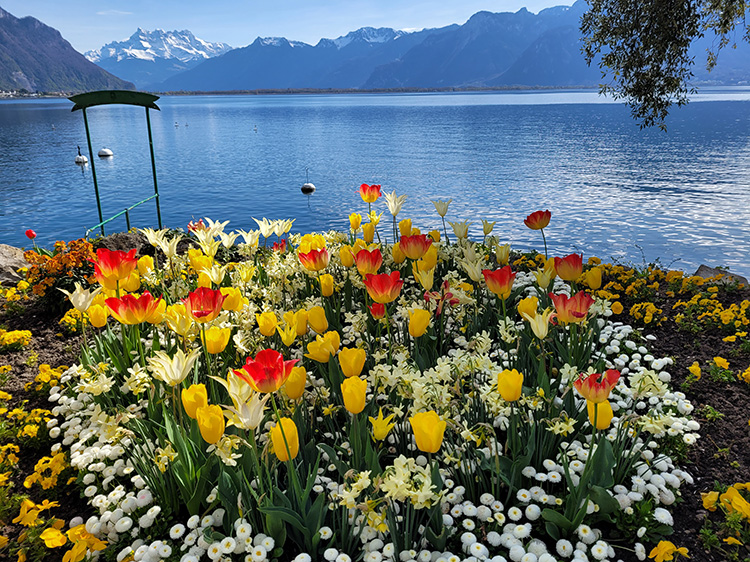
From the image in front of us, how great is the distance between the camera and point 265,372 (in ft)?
8.41

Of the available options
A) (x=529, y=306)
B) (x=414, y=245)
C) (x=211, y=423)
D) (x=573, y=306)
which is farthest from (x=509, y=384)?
(x=414, y=245)

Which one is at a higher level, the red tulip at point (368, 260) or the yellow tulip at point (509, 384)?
the red tulip at point (368, 260)

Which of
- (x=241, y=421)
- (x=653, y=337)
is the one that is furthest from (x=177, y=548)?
(x=653, y=337)

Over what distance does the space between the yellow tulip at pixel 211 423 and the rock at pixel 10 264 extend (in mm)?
8769

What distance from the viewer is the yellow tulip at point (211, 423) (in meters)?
2.66

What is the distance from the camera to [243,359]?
4.67m

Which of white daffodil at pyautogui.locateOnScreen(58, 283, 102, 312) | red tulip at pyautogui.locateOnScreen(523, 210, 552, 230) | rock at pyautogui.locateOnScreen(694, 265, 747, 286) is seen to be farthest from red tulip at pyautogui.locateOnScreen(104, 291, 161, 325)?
rock at pyautogui.locateOnScreen(694, 265, 747, 286)

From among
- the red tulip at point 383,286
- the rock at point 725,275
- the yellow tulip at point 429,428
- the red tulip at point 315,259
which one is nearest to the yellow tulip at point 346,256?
the red tulip at point 315,259

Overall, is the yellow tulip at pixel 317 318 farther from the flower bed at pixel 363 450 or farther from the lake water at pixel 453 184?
the lake water at pixel 453 184

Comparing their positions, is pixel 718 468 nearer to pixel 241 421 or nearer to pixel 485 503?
pixel 485 503

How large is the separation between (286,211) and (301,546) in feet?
74.6

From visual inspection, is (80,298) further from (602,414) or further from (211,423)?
(602,414)

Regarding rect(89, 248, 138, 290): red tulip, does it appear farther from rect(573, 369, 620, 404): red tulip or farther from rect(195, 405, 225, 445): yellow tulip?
rect(573, 369, 620, 404): red tulip

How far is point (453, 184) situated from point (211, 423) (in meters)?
27.6
